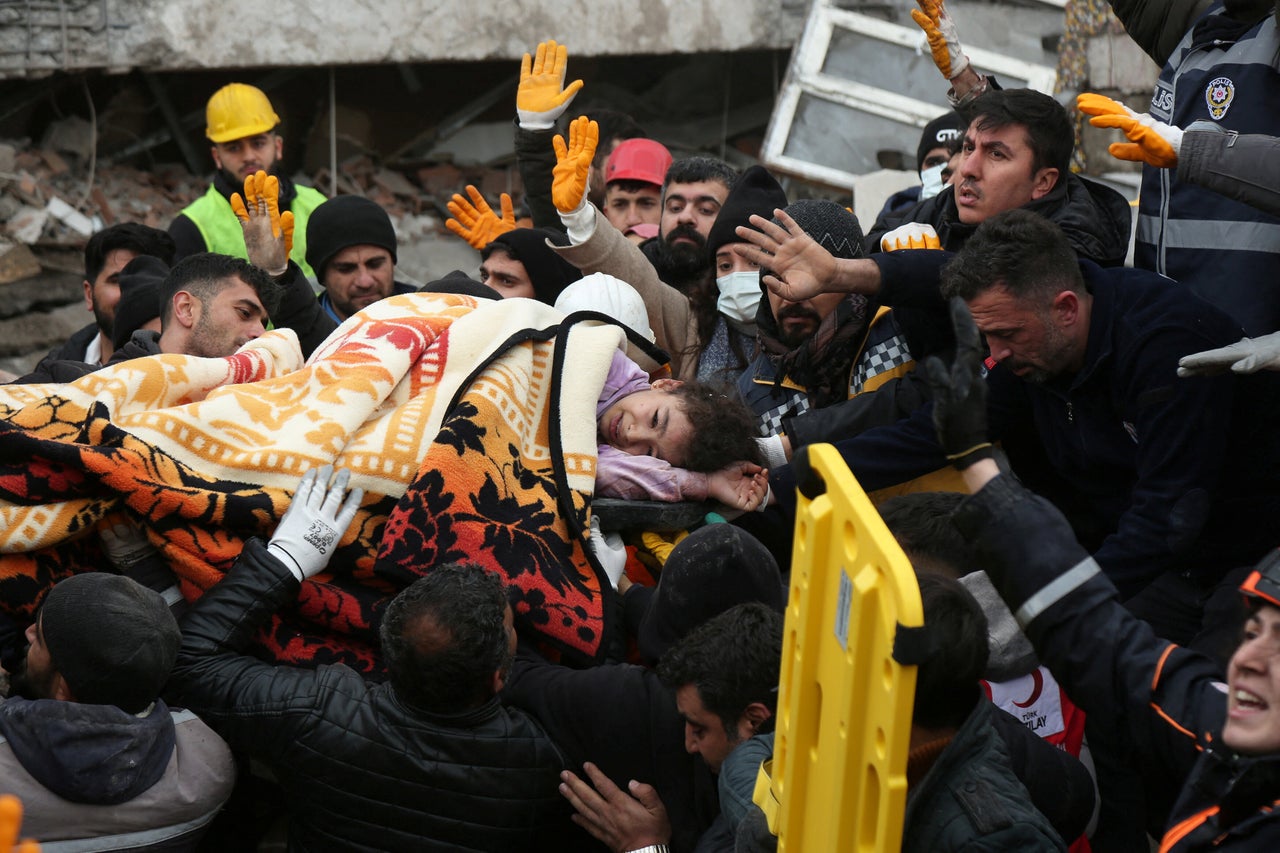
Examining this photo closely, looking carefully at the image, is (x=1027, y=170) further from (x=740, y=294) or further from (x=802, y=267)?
(x=740, y=294)

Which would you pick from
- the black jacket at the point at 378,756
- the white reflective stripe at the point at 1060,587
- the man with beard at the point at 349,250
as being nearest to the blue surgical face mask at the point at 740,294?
the man with beard at the point at 349,250

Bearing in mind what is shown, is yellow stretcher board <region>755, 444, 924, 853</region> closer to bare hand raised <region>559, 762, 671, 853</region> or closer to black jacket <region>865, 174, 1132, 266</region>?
bare hand raised <region>559, 762, 671, 853</region>

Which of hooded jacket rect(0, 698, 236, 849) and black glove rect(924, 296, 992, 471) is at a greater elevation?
black glove rect(924, 296, 992, 471)

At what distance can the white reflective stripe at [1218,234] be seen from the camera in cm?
312

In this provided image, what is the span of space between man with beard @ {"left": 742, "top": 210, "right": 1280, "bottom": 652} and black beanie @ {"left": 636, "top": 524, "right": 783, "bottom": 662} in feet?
2.20

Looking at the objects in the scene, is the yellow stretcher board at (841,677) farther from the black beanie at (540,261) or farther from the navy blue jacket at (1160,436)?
the black beanie at (540,261)

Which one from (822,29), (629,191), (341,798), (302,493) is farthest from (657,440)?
(822,29)

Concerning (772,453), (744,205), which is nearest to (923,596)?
(772,453)

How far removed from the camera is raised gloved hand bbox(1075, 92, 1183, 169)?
279 cm

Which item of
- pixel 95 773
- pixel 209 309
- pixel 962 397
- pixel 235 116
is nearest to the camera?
pixel 962 397

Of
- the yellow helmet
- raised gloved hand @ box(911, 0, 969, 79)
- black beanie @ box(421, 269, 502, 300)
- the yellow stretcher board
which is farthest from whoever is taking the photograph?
the yellow helmet

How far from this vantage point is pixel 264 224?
4.31m

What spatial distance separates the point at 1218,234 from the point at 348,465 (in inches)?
81.9

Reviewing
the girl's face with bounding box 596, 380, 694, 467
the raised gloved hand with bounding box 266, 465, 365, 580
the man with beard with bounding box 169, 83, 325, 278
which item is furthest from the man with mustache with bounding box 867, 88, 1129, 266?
the man with beard with bounding box 169, 83, 325, 278
